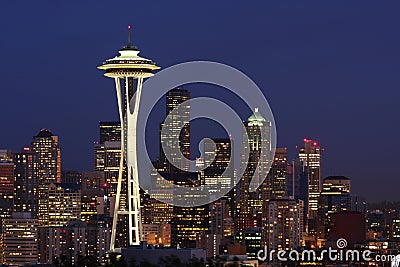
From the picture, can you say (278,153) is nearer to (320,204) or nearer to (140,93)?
(320,204)

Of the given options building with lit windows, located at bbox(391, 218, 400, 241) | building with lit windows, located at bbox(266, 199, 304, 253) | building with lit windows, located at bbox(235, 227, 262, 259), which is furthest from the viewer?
building with lit windows, located at bbox(266, 199, 304, 253)

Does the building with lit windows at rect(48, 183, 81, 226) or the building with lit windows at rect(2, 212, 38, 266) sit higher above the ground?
the building with lit windows at rect(48, 183, 81, 226)

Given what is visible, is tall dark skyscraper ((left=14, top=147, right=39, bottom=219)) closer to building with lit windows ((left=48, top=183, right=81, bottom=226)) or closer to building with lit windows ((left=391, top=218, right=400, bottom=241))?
building with lit windows ((left=48, top=183, right=81, bottom=226))

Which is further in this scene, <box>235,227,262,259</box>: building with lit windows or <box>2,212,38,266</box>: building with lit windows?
<box>2,212,38,266</box>: building with lit windows

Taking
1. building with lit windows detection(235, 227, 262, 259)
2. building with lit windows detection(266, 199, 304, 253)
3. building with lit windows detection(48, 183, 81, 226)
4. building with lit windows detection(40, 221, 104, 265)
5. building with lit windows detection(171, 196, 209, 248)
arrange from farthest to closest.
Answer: building with lit windows detection(48, 183, 81, 226) → building with lit windows detection(171, 196, 209, 248) → building with lit windows detection(40, 221, 104, 265) → building with lit windows detection(266, 199, 304, 253) → building with lit windows detection(235, 227, 262, 259)

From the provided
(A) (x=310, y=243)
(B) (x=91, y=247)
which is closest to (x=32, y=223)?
(B) (x=91, y=247)

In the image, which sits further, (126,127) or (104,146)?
(104,146)

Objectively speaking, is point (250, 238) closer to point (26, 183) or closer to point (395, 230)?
point (395, 230)
